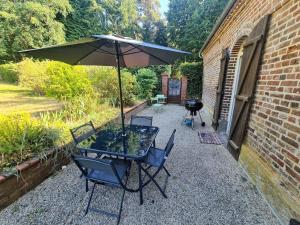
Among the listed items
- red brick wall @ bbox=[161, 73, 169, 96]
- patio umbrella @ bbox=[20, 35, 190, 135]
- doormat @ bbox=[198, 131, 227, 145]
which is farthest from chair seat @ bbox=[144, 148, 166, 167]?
red brick wall @ bbox=[161, 73, 169, 96]

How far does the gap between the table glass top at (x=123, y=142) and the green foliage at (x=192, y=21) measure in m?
13.8

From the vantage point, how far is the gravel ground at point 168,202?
6.26 feet

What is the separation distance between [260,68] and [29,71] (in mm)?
10345

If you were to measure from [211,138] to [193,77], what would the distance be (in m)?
7.24

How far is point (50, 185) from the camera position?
2459 millimetres

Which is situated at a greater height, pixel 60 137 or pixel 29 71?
pixel 29 71

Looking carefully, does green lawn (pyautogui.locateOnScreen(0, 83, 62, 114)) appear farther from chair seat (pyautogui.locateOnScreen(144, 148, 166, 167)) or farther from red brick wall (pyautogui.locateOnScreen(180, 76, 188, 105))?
red brick wall (pyautogui.locateOnScreen(180, 76, 188, 105))

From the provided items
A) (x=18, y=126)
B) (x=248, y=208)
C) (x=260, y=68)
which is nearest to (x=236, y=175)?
(x=248, y=208)

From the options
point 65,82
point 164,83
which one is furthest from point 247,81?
point 164,83

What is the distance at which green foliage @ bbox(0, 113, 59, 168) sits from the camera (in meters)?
2.32

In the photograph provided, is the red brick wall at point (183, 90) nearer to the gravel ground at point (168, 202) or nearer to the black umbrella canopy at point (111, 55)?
the black umbrella canopy at point (111, 55)

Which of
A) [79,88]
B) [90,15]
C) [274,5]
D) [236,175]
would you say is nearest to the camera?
[274,5]

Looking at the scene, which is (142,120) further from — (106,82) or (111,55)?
(106,82)

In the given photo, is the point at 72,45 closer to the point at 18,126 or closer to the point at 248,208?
the point at 18,126
